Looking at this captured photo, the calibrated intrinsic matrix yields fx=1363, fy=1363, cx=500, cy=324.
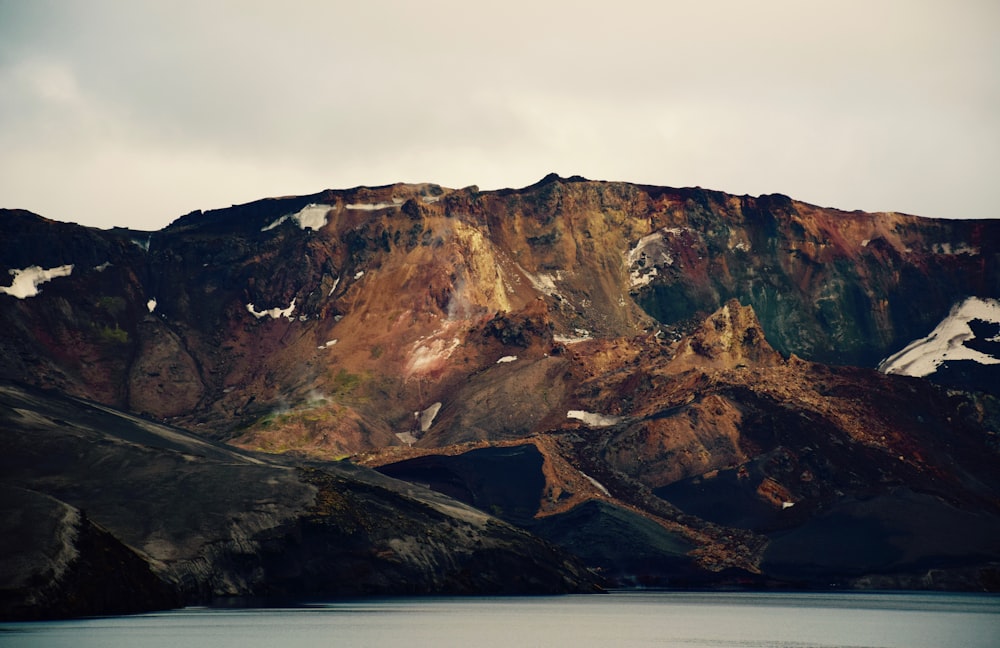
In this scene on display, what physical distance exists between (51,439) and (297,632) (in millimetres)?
57891

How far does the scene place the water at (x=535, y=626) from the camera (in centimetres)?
12250

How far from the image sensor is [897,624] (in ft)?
503

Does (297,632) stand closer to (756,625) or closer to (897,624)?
(756,625)

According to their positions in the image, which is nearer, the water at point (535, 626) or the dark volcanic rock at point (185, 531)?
the water at point (535, 626)

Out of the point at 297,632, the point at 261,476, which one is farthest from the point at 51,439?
the point at 297,632

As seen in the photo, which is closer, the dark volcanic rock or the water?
the water

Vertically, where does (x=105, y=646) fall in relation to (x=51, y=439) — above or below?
below

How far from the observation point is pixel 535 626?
144 meters

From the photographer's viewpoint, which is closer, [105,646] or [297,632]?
[105,646]

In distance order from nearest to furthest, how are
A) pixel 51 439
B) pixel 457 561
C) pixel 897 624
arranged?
pixel 897 624, pixel 51 439, pixel 457 561

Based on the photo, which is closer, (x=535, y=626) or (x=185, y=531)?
(x=535, y=626)

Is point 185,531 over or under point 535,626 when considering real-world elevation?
over

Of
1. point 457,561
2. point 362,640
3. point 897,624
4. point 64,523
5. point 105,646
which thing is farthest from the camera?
point 457,561

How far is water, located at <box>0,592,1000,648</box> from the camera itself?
4823 inches
